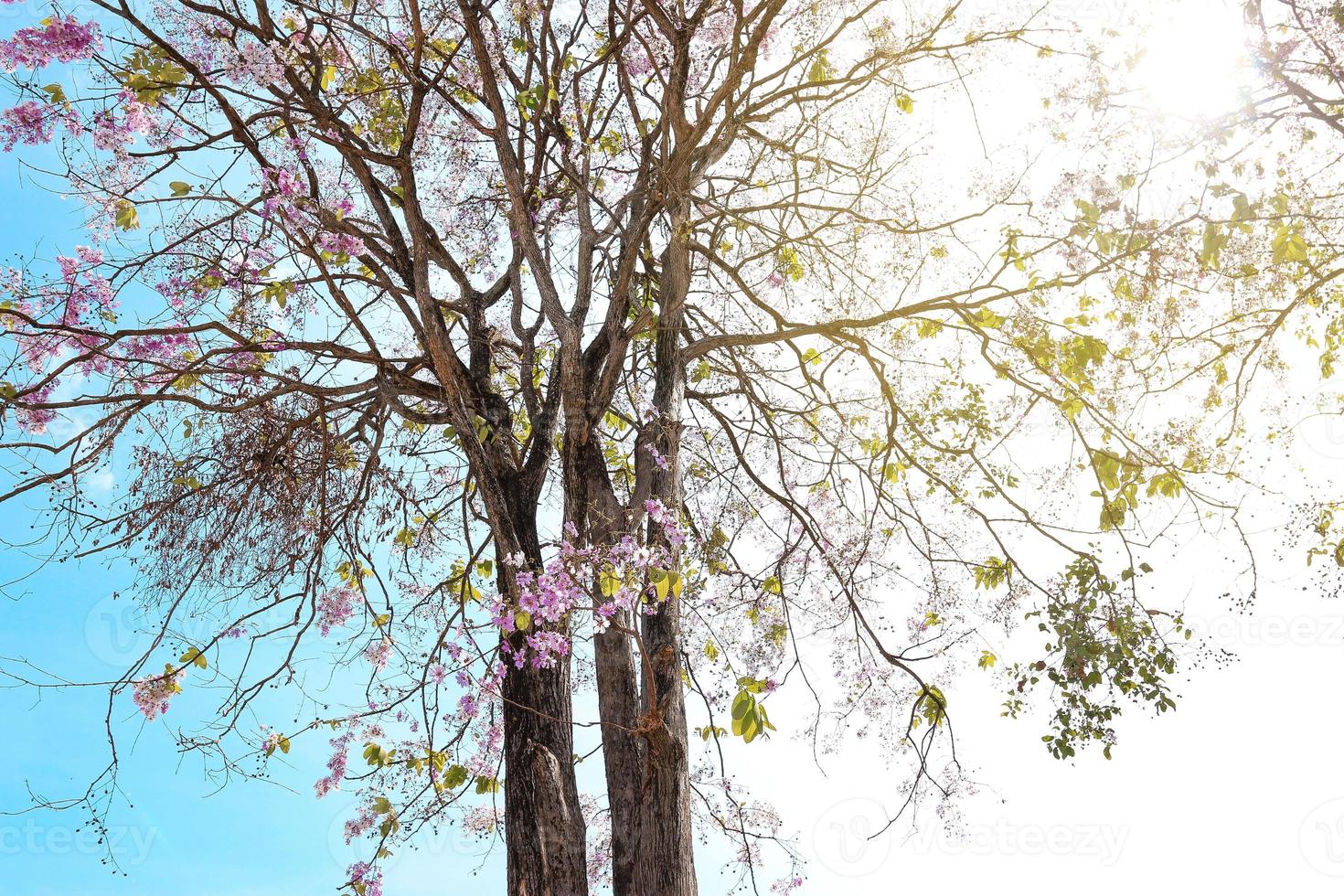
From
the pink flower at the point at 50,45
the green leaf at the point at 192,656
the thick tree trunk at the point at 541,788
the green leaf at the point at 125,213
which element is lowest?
the thick tree trunk at the point at 541,788

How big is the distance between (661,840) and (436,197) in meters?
4.21

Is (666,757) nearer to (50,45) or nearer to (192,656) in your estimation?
(192,656)

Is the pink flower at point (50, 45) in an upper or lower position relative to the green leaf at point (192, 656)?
upper

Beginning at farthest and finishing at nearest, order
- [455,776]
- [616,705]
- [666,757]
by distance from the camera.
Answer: [616,705], [455,776], [666,757]

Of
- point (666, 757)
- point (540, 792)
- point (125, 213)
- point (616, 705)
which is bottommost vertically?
point (540, 792)

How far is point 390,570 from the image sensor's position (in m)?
5.70

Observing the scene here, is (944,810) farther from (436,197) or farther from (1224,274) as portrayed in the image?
(436,197)

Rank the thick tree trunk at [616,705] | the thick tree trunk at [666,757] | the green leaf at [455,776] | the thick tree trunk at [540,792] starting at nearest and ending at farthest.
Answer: the thick tree trunk at [540,792], the thick tree trunk at [666,757], the thick tree trunk at [616,705], the green leaf at [455,776]

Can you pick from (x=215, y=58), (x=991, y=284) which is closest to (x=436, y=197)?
(x=215, y=58)

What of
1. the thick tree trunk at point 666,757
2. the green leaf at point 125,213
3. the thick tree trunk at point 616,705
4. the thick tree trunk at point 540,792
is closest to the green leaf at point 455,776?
the thick tree trunk at point 540,792

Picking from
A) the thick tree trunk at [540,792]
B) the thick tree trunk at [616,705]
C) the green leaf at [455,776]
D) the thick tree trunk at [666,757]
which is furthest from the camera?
the green leaf at [455,776]

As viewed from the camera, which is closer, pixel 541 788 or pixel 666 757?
pixel 541 788

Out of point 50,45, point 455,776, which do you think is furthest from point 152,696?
point 50,45

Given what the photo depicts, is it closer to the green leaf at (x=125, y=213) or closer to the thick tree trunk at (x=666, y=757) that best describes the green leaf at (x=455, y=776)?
the thick tree trunk at (x=666, y=757)
